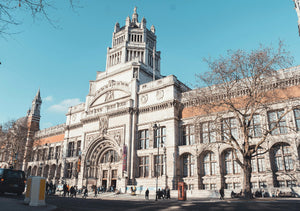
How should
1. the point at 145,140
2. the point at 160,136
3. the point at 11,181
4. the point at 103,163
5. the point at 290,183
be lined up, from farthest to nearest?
1. the point at 103,163
2. the point at 145,140
3. the point at 160,136
4. the point at 290,183
5. the point at 11,181

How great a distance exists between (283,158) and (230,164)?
6514mm

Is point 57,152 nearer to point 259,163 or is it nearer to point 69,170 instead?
point 69,170

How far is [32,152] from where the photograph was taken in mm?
60531

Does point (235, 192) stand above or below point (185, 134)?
below

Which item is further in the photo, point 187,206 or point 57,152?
point 57,152

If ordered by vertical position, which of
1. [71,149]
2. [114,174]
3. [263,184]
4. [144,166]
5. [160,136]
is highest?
[160,136]

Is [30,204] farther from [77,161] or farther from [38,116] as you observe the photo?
[38,116]

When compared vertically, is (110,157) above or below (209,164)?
above

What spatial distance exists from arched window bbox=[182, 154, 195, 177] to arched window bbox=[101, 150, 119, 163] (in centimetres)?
1215


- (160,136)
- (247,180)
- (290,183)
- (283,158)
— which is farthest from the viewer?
(160,136)

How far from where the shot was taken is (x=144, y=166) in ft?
126

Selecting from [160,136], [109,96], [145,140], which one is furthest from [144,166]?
[109,96]

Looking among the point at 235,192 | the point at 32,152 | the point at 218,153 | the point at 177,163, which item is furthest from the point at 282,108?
the point at 32,152

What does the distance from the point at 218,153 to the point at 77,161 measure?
2856 centimetres
